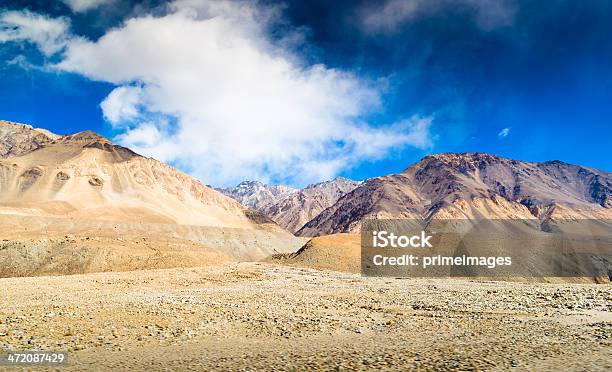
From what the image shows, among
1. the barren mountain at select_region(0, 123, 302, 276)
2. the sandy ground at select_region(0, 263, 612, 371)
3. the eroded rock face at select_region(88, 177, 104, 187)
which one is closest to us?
the sandy ground at select_region(0, 263, 612, 371)

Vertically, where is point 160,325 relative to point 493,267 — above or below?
below

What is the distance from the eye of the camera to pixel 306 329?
21.2 meters

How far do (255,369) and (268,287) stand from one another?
3044cm

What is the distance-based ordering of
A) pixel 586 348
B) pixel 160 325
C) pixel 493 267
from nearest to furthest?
1. pixel 586 348
2. pixel 160 325
3. pixel 493 267

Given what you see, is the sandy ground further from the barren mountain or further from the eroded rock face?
the eroded rock face

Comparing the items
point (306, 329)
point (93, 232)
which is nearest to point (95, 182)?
point (93, 232)

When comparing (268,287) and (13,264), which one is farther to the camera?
→ (13,264)

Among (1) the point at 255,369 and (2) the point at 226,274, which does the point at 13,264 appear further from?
(1) the point at 255,369

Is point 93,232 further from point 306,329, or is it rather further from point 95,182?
point 306,329

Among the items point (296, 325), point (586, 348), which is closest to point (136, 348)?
point (296, 325)

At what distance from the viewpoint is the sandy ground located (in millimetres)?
14875

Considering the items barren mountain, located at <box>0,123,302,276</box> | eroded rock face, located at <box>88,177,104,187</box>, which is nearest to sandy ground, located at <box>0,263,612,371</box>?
barren mountain, located at <box>0,123,302,276</box>

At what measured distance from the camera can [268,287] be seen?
1722 inches

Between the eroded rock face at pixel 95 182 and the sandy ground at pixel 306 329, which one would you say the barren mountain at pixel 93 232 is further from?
the sandy ground at pixel 306 329
